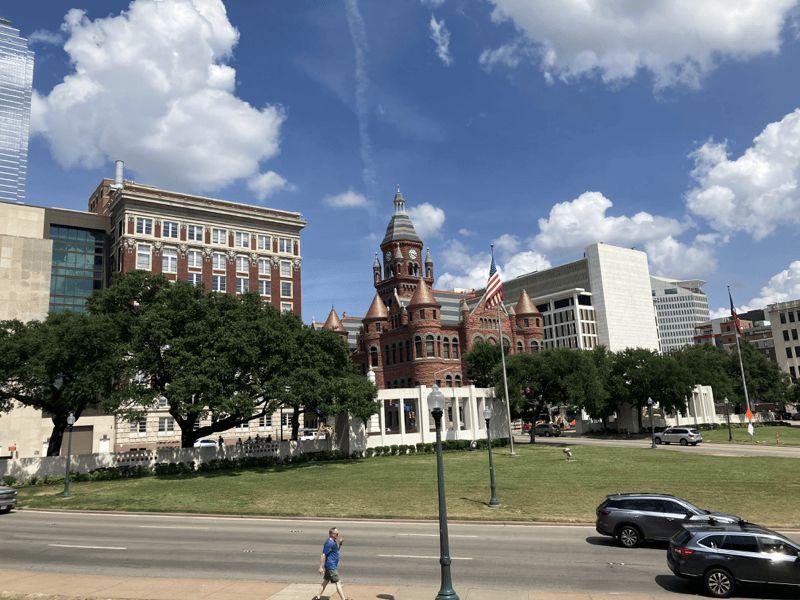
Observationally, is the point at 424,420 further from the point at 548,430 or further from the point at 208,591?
the point at 208,591

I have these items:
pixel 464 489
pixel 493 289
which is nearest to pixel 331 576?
pixel 464 489

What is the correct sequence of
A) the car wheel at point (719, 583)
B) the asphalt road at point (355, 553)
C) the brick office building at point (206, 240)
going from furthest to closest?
1. the brick office building at point (206, 240)
2. the asphalt road at point (355, 553)
3. the car wheel at point (719, 583)

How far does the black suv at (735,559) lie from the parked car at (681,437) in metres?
46.0

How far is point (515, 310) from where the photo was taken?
9456 centimetres

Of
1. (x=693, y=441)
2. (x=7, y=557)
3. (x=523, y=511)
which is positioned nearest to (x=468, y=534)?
(x=523, y=511)

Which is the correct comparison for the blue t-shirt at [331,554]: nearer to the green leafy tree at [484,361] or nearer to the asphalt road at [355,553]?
the asphalt road at [355,553]

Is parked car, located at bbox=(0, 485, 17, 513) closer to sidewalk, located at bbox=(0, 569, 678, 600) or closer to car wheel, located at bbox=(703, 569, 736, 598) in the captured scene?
sidewalk, located at bbox=(0, 569, 678, 600)

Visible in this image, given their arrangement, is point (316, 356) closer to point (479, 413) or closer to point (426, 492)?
point (426, 492)

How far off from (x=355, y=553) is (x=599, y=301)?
5822 inches

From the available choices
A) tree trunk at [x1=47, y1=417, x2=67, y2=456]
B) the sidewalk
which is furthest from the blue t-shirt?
tree trunk at [x1=47, y1=417, x2=67, y2=456]

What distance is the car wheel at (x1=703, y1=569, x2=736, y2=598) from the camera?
13.5m

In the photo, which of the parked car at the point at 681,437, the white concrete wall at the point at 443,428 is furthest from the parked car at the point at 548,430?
the white concrete wall at the point at 443,428

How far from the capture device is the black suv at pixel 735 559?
43.2 feet

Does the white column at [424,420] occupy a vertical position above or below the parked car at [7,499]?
above
